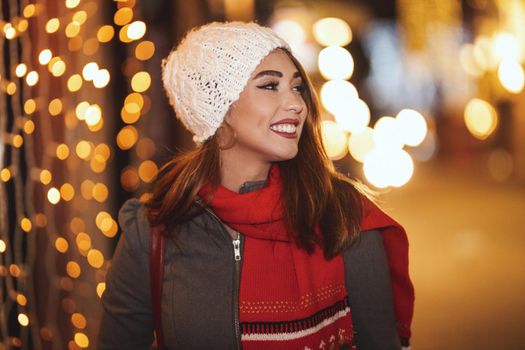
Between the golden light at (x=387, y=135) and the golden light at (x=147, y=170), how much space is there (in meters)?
12.6

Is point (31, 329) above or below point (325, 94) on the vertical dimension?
below

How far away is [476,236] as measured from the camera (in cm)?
838

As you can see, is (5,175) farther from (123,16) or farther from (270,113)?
(123,16)

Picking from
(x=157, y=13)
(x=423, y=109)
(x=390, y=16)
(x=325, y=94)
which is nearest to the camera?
(x=157, y=13)

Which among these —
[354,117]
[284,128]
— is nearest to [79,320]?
[284,128]

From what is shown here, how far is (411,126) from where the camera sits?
20.7 m

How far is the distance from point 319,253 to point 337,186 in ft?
1.09

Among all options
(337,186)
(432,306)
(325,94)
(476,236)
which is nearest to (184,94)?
(337,186)

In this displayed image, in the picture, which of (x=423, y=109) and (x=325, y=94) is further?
(x=423, y=109)

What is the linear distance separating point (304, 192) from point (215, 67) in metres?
0.65

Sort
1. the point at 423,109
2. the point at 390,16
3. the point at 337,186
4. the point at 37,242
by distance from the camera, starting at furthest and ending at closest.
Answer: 1. the point at 423,109
2. the point at 390,16
3. the point at 37,242
4. the point at 337,186

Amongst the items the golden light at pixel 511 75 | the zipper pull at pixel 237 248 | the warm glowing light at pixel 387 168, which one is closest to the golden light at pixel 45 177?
the zipper pull at pixel 237 248

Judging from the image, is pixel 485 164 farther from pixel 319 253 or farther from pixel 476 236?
pixel 319 253

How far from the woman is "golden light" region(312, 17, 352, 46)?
11116 millimetres
